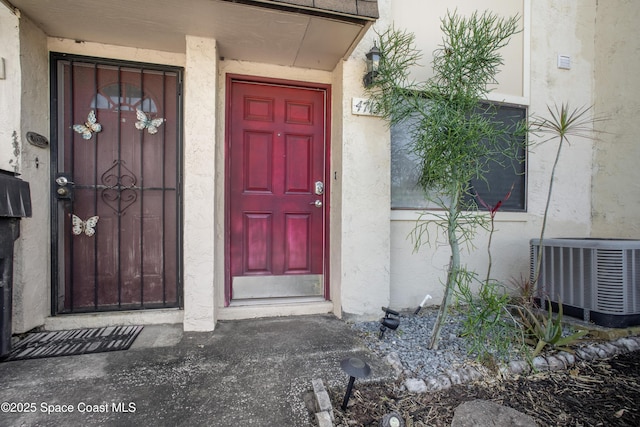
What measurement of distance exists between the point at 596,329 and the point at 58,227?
481 cm

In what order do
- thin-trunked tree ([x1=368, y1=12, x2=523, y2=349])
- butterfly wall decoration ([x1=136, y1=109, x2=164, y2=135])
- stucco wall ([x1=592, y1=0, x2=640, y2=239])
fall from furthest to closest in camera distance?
stucco wall ([x1=592, y1=0, x2=640, y2=239]) → butterfly wall decoration ([x1=136, y1=109, x2=164, y2=135]) → thin-trunked tree ([x1=368, y1=12, x2=523, y2=349])

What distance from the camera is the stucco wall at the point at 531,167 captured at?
3104 millimetres

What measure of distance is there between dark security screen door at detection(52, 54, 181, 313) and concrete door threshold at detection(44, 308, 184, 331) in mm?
89

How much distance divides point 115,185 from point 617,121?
18.9 feet

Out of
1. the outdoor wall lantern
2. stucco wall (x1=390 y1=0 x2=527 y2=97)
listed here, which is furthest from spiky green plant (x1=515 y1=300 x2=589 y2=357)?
stucco wall (x1=390 y1=0 x2=527 y2=97)

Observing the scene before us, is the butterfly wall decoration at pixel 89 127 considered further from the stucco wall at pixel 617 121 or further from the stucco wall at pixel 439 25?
the stucco wall at pixel 617 121

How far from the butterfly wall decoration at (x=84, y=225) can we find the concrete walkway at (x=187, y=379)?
104 centimetres

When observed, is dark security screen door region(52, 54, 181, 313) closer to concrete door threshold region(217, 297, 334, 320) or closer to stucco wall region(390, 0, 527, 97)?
concrete door threshold region(217, 297, 334, 320)

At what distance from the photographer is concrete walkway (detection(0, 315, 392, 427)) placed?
1493mm

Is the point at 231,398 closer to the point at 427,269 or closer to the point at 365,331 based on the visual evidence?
the point at 365,331

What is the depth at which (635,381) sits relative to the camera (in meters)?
1.96

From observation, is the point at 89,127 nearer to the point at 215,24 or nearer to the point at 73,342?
the point at 215,24

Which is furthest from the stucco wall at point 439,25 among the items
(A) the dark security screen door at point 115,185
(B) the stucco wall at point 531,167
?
(A) the dark security screen door at point 115,185

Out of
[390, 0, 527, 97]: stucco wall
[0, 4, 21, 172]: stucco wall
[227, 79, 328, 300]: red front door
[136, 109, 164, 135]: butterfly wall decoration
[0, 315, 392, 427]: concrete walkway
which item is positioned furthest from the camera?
[390, 0, 527, 97]: stucco wall
